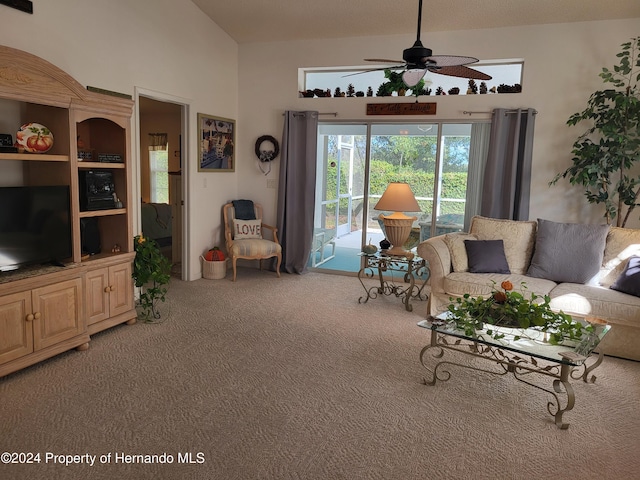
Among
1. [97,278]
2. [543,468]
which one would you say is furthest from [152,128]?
[543,468]

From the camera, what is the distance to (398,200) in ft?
16.3

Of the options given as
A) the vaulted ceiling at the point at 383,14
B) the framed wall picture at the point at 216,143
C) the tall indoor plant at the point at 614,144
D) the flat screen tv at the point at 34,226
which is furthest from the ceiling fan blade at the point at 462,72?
the framed wall picture at the point at 216,143

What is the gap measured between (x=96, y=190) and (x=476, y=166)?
396 cm

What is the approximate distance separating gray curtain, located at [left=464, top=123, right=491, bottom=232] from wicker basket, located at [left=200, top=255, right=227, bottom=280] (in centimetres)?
297

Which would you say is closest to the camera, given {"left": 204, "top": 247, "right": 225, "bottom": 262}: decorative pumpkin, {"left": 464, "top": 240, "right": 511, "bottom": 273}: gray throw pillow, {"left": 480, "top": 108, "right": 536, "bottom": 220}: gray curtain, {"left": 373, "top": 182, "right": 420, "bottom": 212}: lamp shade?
{"left": 464, "top": 240, "right": 511, "bottom": 273}: gray throw pillow

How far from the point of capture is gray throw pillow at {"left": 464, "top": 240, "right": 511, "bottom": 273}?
446 cm

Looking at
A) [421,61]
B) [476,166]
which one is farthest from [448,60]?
[476,166]

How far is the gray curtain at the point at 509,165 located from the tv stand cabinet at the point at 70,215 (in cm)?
372

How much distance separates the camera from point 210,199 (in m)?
6.03

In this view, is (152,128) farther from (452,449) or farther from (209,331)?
(452,449)

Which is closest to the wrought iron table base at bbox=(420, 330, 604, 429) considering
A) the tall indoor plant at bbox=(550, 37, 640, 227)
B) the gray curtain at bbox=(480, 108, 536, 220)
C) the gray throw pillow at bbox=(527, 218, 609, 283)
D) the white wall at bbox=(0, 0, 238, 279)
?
the gray throw pillow at bbox=(527, 218, 609, 283)

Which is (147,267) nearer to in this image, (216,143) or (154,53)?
(154,53)

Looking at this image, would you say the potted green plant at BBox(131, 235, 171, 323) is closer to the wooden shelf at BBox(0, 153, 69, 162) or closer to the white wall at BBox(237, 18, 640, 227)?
the wooden shelf at BBox(0, 153, 69, 162)

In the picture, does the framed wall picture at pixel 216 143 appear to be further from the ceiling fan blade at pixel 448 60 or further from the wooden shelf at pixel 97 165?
the ceiling fan blade at pixel 448 60
